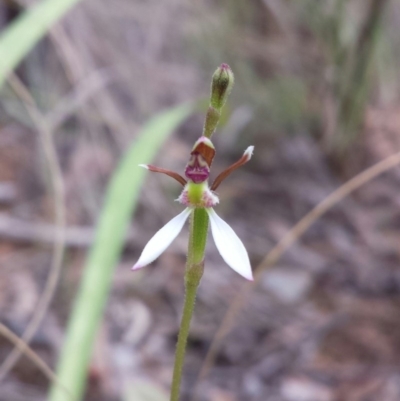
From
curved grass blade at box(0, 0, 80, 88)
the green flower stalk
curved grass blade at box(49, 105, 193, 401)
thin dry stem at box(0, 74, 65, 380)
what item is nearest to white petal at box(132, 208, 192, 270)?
the green flower stalk

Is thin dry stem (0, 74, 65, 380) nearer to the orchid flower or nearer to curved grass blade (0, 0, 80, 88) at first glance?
curved grass blade (0, 0, 80, 88)

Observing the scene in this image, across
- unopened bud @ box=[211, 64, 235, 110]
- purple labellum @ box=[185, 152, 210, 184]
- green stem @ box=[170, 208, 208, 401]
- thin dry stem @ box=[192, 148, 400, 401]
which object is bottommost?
green stem @ box=[170, 208, 208, 401]

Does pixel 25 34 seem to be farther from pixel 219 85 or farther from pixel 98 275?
pixel 219 85

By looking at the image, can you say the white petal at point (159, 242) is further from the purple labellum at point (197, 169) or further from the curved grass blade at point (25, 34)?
the curved grass blade at point (25, 34)

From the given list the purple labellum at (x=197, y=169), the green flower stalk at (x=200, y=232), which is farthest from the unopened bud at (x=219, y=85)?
the purple labellum at (x=197, y=169)

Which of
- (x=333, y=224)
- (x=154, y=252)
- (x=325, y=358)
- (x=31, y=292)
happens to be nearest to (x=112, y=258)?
(x=154, y=252)

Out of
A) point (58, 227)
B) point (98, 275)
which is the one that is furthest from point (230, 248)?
point (58, 227)

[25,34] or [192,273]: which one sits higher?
[25,34]
